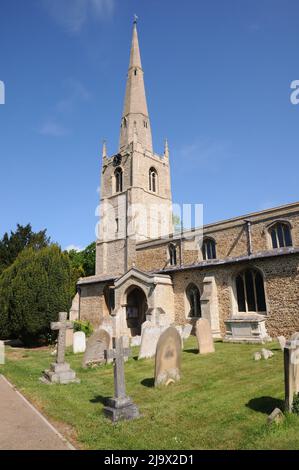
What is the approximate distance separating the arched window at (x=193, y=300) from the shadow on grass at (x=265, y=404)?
1280cm

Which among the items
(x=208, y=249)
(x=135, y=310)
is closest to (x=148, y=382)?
(x=135, y=310)

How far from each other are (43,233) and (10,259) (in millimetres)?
4620

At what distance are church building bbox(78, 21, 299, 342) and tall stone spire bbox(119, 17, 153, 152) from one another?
0.41 ft

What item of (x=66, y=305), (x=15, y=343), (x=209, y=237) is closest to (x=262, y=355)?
(x=209, y=237)

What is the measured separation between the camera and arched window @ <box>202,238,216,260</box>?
21.7 m

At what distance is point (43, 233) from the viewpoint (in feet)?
108

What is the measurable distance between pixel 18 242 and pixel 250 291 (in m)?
22.8

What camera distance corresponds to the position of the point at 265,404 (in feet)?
20.3

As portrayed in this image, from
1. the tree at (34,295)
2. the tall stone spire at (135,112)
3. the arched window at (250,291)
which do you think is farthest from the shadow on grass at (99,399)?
the tall stone spire at (135,112)

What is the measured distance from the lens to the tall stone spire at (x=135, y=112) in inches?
1312

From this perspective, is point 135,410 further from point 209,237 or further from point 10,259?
point 10,259

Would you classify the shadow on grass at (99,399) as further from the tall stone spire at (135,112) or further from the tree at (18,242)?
the tall stone spire at (135,112)

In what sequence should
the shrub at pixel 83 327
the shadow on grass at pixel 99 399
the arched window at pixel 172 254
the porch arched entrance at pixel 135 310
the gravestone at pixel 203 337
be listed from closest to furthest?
1. the shadow on grass at pixel 99 399
2. the gravestone at pixel 203 337
3. the porch arched entrance at pixel 135 310
4. the shrub at pixel 83 327
5. the arched window at pixel 172 254

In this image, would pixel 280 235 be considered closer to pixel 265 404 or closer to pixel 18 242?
pixel 265 404
